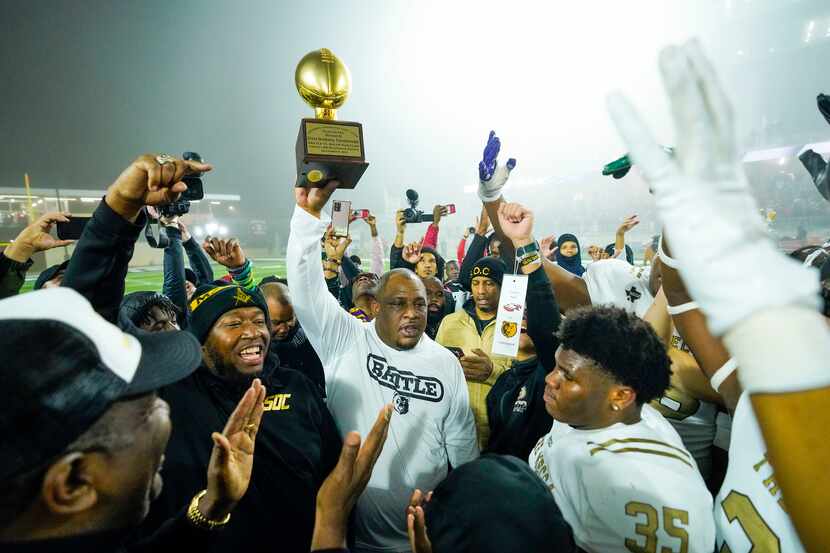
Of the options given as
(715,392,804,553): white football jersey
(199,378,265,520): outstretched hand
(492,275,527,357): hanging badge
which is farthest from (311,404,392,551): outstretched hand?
(492,275,527,357): hanging badge

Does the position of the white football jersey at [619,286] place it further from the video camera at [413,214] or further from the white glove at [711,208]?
the white glove at [711,208]

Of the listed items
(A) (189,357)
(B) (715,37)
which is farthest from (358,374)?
(B) (715,37)

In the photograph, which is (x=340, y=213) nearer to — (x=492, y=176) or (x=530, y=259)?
(x=492, y=176)

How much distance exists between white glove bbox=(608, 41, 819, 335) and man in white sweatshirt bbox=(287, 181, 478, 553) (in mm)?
1814

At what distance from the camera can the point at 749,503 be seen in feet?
4.18

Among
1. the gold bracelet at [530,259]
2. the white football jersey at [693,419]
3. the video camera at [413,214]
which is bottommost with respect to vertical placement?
the white football jersey at [693,419]

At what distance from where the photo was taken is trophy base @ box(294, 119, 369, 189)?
2217 mm

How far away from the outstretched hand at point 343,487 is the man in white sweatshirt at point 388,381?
93 centimetres

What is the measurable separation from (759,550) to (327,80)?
275 centimetres

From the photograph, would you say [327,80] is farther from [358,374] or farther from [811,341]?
[811,341]

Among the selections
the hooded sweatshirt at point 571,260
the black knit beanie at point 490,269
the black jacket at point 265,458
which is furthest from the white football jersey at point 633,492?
the hooded sweatshirt at point 571,260

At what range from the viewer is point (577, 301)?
3230 millimetres

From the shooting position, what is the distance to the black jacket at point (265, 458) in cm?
169

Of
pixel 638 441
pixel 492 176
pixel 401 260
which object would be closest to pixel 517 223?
pixel 492 176
